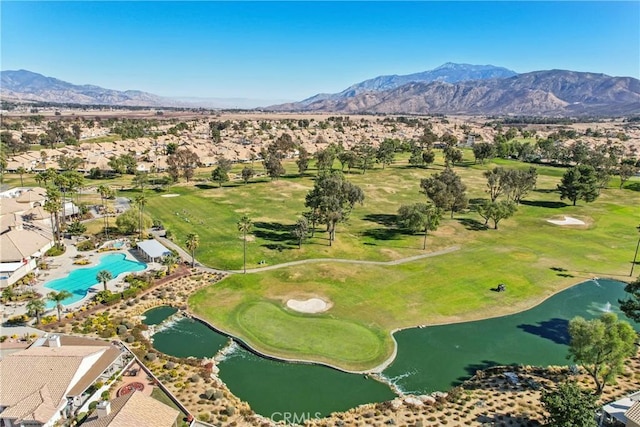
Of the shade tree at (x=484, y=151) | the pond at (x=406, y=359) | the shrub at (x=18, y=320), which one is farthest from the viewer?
the shade tree at (x=484, y=151)

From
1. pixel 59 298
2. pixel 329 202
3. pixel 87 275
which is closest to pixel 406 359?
pixel 329 202

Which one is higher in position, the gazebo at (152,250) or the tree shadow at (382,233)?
the tree shadow at (382,233)

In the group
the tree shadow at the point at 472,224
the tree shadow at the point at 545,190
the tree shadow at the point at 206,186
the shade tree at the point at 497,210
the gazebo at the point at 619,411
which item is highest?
the shade tree at the point at 497,210

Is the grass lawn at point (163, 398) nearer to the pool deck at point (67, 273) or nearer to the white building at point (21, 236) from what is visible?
the pool deck at point (67, 273)

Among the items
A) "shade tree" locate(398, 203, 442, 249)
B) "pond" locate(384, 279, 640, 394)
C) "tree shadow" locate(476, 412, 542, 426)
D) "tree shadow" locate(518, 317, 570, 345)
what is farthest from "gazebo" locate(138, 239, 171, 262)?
"tree shadow" locate(518, 317, 570, 345)

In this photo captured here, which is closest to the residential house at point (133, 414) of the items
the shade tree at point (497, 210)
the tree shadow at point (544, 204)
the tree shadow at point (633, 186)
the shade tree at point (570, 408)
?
the shade tree at point (570, 408)

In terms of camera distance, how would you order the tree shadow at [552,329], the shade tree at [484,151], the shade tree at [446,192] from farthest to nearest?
the shade tree at [484,151]
the shade tree at [446,192]
the tree shadow at [552,329]

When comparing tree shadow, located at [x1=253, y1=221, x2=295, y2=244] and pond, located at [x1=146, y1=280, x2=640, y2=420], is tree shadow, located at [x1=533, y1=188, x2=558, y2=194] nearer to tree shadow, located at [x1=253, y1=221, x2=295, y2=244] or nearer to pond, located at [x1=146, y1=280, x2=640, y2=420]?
pond, located at [x1=146, y1=280, x2=640, y2=420]
